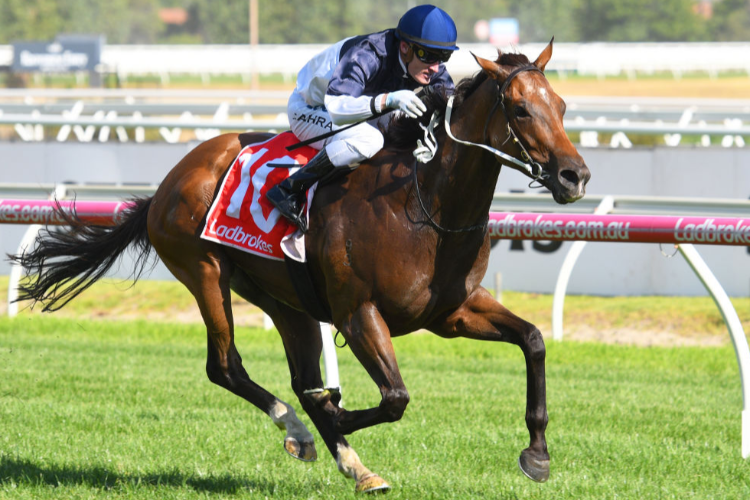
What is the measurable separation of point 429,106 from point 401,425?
2.09 metres

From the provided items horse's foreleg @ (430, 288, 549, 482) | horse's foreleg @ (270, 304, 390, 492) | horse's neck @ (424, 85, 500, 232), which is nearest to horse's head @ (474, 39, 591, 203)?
horse's neck @ (424, 85, 500, 232)

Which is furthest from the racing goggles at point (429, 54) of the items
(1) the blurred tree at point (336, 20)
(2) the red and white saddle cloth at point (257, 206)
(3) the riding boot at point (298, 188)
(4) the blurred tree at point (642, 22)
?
(4) the blurred tree at point (642, 22)

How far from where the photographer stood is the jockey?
3979 mm

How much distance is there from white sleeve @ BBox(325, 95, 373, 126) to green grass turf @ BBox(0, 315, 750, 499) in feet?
4.92

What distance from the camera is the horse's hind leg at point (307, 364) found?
4434 mm

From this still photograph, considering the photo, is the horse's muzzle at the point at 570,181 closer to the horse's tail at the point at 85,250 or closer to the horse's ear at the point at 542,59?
the horse's ear at the point at 542,59

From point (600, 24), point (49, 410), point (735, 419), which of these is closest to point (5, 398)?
point (49, 410)

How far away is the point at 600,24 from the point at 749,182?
6749cm

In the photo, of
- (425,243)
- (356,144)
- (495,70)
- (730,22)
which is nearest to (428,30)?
(495,70)

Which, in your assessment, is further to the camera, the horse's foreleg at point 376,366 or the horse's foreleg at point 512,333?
the horse's foreleg at point 512,333

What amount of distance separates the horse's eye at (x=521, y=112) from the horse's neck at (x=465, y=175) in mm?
251

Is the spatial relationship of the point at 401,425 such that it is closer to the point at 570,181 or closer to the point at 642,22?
the point at 570,181

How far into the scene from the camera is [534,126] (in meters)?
3.62

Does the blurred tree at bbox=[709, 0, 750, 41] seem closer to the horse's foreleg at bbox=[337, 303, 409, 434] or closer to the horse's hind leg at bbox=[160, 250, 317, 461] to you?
the horse's hind leg at bbox=[160, 250, 317, 461]
